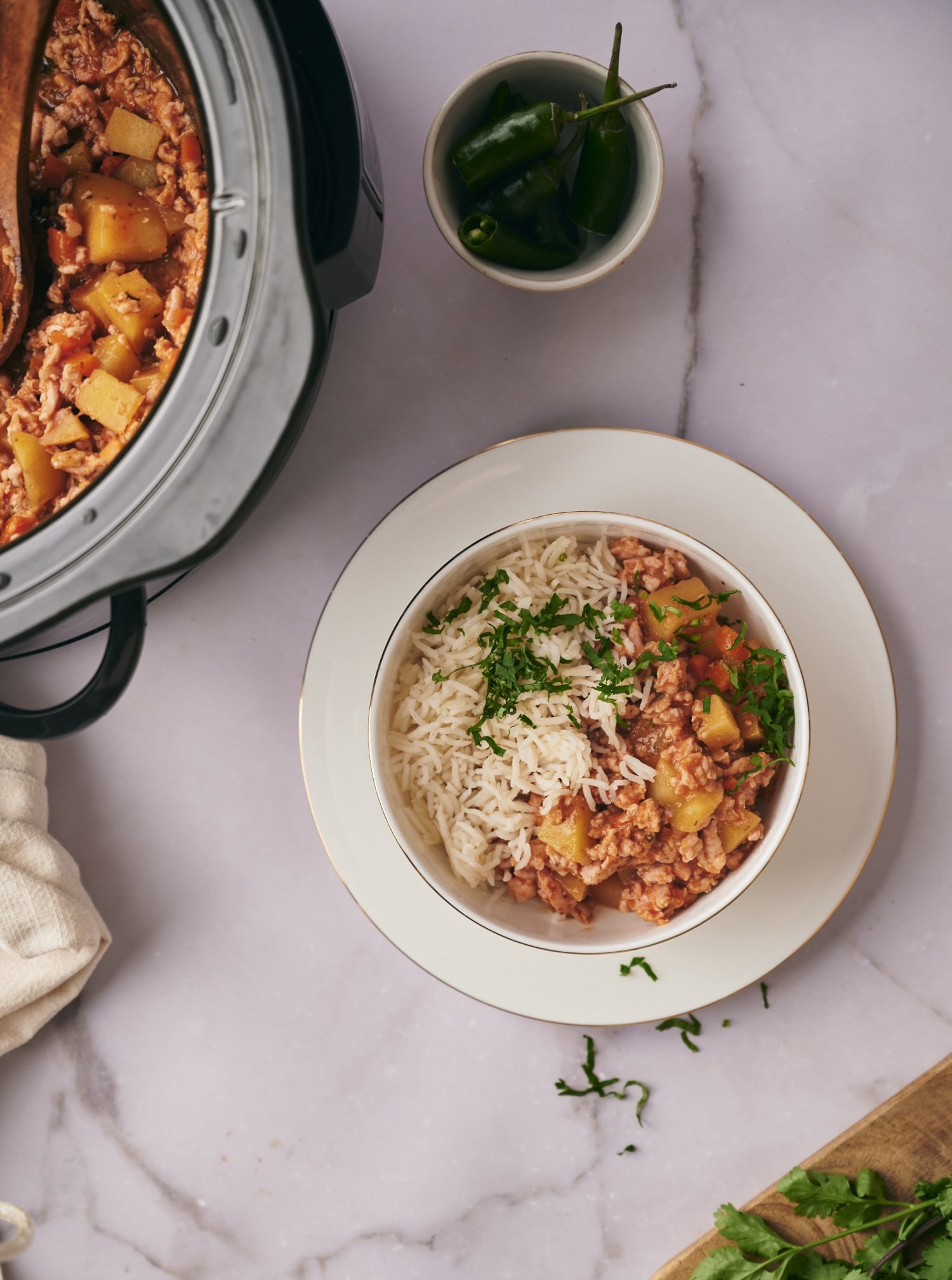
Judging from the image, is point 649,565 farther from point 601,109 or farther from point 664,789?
point 601,109

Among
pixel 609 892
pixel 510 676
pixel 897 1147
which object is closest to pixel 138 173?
pixel 510 676

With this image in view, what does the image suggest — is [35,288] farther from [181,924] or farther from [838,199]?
[838,199]

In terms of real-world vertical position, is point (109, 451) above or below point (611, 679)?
above

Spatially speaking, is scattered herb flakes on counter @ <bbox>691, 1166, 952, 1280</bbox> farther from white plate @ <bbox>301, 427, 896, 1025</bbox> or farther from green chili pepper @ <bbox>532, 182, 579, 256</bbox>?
green chili pepper @ <bbox>532, 182, 579, 256</bbox>

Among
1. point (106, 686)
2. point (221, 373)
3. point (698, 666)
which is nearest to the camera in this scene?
point (221, 373)

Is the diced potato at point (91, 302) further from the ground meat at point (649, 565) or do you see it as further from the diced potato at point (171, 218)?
the ground meat at point (649, 565)

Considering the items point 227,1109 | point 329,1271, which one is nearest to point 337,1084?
point 227,1109
